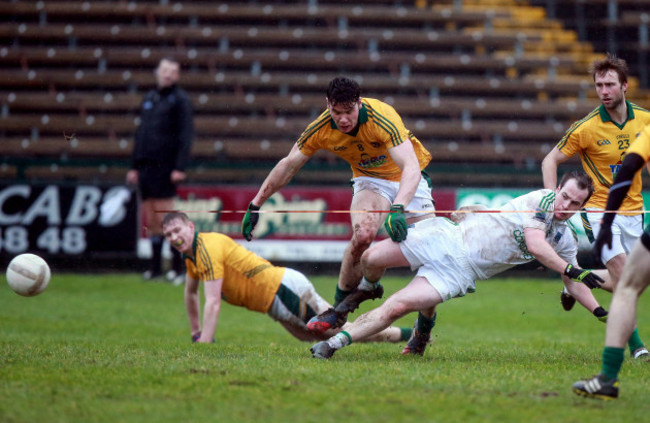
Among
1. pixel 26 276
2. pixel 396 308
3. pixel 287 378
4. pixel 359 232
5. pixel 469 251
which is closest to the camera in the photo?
pixel 287 378

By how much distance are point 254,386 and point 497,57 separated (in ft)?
50.5

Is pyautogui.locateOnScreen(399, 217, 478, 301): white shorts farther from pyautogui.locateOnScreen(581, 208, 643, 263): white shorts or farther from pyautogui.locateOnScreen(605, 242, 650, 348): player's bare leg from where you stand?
pyautogui.locateOnScreen(605, 242, 650, 348): player's bare leg

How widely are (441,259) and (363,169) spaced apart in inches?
49.5

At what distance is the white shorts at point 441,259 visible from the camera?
6.39 metres

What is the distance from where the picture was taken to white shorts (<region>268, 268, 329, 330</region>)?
25.9 feet

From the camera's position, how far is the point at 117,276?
1378 centimetres

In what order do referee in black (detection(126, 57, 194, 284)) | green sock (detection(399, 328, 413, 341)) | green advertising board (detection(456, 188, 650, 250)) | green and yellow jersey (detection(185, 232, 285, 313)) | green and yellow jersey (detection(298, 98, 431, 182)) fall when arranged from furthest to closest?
green advertising board (detection(456, 188, 650, 250)) < referee in black (detection(126, 57, 194, 284)) < green sock (detection(399, 328, 413, 341)) < green and yellow jersey (detection(185, 232, 285, 313)) < green and yellow jersey (detection(298, 98, 431, 182))

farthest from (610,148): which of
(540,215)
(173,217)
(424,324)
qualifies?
(173,217)

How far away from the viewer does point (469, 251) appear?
6.54 meters

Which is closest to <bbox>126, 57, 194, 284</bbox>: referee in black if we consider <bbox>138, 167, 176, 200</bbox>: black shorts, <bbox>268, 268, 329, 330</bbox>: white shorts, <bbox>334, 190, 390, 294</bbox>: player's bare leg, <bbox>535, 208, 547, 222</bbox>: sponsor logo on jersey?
<bbox>138, 167, 176, 200</bbox>: black shorts

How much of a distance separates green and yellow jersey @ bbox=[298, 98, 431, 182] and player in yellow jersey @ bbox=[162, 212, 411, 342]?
4.55 feet

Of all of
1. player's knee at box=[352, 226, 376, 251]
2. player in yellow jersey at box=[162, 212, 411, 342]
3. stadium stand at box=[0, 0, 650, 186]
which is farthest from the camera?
stadium stand at box=[0, 0, 650, 186]

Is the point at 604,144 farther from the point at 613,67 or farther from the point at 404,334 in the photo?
the point at 404,334

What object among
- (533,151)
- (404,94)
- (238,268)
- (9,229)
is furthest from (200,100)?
(238,268)
